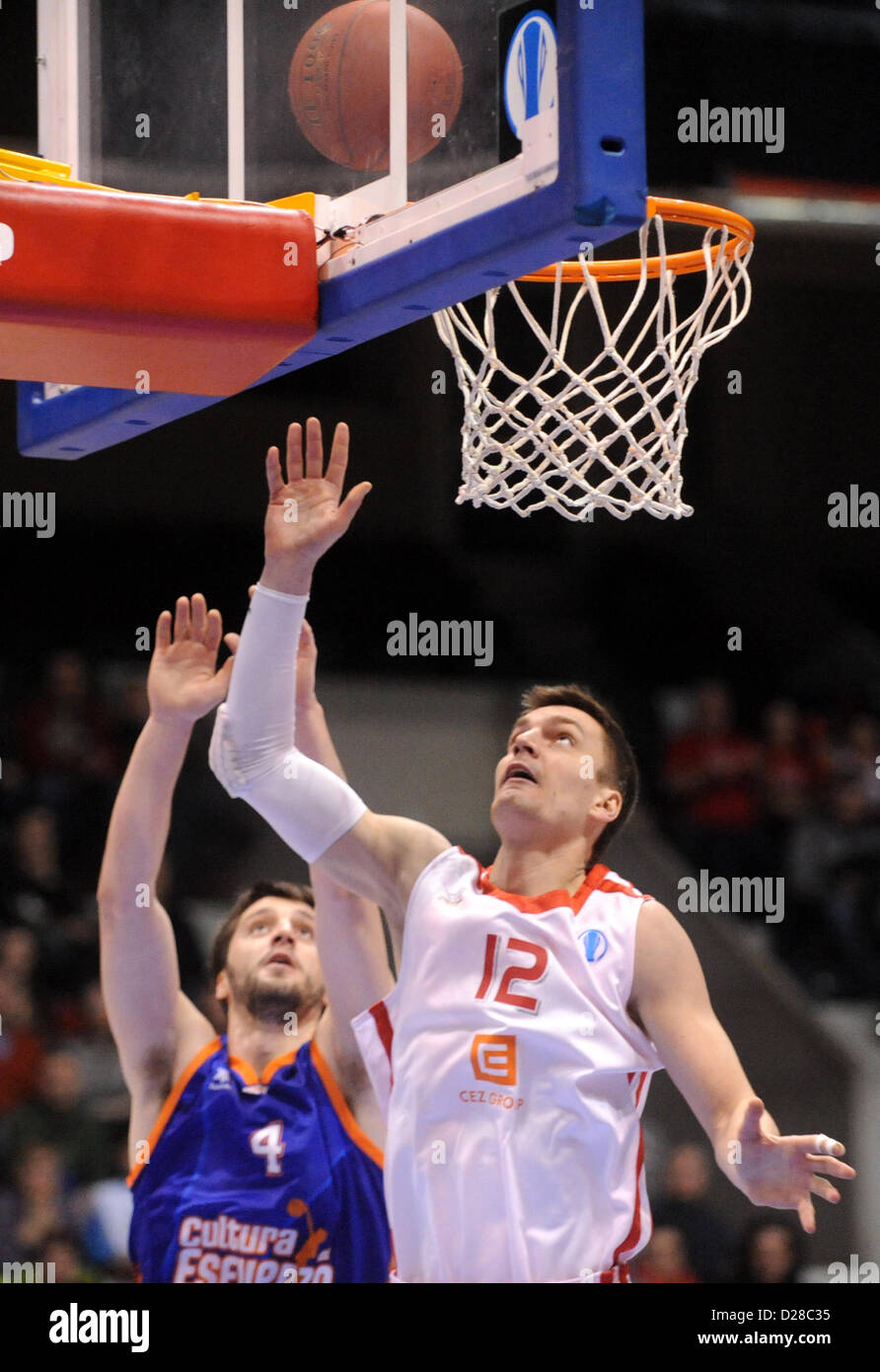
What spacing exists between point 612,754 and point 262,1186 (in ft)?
3.77

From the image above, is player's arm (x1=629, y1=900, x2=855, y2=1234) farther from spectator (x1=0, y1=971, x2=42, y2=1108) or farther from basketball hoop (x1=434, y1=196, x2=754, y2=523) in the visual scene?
spectator (x1=0, y1=971, x2=42, y2=1108)

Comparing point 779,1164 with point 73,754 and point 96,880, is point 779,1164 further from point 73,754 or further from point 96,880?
point 73,754

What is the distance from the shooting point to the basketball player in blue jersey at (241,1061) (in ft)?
11.3

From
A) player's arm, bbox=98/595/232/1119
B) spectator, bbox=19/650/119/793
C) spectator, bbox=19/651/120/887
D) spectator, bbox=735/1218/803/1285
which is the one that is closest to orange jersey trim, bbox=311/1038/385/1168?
player's arm, bbox=98/595/232/1119

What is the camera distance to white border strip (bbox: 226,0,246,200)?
123 inches

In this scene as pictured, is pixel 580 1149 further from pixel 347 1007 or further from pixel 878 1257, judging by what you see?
pixel 878 1257

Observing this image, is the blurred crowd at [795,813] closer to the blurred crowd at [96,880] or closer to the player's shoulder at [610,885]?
the blurred crowd at [96,880]

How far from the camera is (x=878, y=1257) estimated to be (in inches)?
265

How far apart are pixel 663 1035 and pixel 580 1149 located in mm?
242

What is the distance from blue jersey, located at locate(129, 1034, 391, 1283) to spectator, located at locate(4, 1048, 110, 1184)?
9.16ft

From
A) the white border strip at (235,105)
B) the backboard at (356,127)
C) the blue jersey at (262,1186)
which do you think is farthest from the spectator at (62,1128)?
the white border strip at (235,105)

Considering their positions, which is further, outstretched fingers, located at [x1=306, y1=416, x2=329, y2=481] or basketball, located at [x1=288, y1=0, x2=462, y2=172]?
outstretched fingers, located at [x1=306, y1=416, x2=329, y2=481]

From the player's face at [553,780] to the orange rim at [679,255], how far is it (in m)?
0.86

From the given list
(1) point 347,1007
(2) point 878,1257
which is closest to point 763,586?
(2) point 878,1257
